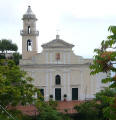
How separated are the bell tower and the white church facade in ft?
5.01

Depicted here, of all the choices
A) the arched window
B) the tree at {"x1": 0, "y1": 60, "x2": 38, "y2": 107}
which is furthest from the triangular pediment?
the tree at {"x1": 0, "y1": 60, "x2": 38, "y2": 107}

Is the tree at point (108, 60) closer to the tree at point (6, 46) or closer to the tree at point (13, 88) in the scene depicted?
the tree at point (13, 88)

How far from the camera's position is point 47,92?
38562mm

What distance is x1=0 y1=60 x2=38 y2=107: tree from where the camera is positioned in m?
21.8

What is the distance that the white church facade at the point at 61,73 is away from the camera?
126ft

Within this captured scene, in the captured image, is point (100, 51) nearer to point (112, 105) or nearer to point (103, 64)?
point (103, 64)

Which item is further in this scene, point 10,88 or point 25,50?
point 25,50

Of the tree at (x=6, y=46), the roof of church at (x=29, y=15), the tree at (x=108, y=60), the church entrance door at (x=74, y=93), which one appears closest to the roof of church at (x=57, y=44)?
the roof of church at (x=29, y=15)

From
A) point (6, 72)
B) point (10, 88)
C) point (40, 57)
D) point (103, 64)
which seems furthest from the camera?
point (40, 57)

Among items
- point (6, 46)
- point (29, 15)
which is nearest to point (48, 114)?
point (29, 15)

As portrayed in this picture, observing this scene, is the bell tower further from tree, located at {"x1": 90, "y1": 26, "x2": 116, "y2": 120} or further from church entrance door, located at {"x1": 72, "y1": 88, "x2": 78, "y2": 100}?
tree, located at {"x1": 90, "y1": 26, "x2": 116, "y2": 120}

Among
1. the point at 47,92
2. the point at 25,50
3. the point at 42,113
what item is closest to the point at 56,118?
the point at 42,113

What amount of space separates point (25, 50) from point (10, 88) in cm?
1853

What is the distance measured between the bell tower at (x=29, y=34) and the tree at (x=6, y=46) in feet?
58.8
